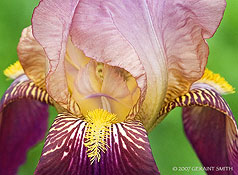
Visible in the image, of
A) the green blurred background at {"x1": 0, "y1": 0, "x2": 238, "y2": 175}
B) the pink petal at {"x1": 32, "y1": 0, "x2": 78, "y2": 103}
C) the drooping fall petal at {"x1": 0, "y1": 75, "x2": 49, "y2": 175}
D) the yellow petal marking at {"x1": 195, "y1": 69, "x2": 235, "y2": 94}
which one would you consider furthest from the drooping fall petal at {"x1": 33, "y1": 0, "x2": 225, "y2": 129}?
the green blurred background at {"x1": 0, "y1": 0, "x2": 238, "y2": 175}

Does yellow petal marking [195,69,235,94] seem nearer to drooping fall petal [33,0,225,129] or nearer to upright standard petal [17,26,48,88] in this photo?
drooping fall petal [33,0,225,129]

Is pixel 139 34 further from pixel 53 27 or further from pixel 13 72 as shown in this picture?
pixel 13 72

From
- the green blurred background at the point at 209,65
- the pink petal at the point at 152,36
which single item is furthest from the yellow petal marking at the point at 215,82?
the green blurred background at the point at 209,65

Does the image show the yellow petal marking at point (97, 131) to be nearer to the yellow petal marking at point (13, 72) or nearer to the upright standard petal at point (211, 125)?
Answer: the upright standard petal at point (211, 125)

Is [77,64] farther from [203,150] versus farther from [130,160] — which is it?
[203,150]

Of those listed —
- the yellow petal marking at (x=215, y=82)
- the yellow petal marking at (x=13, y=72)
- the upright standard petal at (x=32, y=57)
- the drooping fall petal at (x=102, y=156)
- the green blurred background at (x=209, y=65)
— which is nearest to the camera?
the drooping fall petal at (x=102, y=156)

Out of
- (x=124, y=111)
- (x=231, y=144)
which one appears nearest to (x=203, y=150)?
(x=231, y=144)
